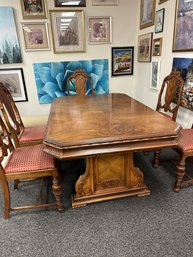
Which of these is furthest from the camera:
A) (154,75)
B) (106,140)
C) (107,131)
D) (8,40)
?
(8,40)

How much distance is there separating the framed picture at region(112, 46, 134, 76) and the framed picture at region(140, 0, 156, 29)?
46cm

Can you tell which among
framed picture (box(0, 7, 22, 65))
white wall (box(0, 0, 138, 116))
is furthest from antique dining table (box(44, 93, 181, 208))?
framed picture (box(0, 7, 22, 65))

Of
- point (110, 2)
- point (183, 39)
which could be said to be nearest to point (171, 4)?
point (183, 39)

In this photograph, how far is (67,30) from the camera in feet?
10.3

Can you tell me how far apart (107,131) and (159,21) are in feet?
6.88

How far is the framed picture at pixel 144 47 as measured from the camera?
2.95 metres

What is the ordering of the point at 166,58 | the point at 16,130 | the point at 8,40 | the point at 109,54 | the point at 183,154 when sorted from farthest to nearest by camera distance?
the point at 109,54
the point at 8,40
the point at 166,58
the point at 16,130
the point at 183,154

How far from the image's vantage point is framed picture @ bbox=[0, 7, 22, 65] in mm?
2893

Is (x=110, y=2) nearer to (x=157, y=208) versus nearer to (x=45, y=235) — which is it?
(x=157, y=208)

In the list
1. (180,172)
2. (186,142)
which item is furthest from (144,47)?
(180,172)

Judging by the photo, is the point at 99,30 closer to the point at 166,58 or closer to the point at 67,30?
the point at 67,30

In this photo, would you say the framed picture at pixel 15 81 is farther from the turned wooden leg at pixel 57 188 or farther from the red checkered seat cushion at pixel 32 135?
the turned wooden leg at pixel 57 188

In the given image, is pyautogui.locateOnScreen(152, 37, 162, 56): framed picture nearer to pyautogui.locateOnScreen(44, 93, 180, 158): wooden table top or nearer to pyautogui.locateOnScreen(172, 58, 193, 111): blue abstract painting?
pyautogui.locateOnScreen(172, 58, 193, 111): blue abstract painting

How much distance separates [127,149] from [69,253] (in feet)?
2.69
